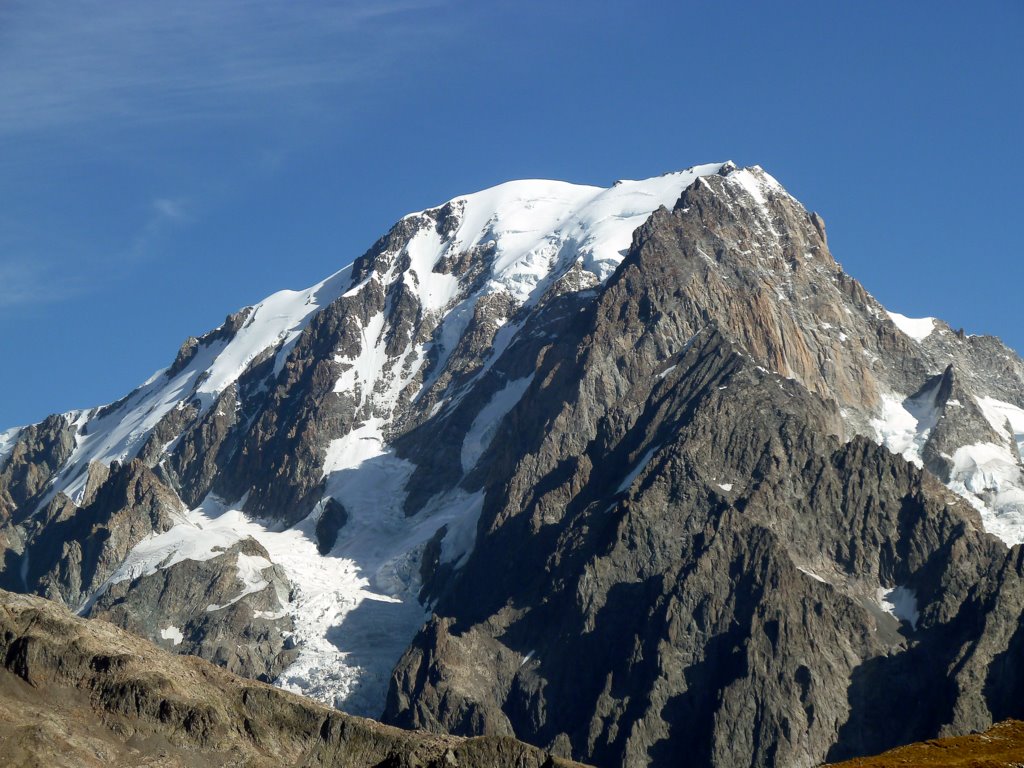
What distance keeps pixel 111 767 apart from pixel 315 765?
18.9 m

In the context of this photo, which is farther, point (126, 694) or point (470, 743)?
point (126, 694)

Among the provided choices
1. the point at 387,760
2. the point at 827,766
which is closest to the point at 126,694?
the point at 387,760

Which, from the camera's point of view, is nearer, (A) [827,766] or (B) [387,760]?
(A) [827,766]

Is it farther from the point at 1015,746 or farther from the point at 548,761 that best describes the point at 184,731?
the point at 1015,746

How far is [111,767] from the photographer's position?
Answer: 620 ft

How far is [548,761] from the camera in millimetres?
186625

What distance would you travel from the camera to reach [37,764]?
598 feet

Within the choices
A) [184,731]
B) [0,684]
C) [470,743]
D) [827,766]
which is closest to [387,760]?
[470,743]

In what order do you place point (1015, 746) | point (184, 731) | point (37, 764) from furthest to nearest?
point (184, 731), point (37, 764), point (1015, 746)

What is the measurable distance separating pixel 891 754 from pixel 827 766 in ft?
15.7

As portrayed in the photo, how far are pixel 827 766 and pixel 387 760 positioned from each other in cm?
8122

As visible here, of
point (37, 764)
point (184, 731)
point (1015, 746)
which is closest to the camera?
point (1015, 746)

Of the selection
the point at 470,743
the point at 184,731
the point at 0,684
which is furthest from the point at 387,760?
the point at 0,684

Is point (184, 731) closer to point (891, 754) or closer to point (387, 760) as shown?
point (387, 760)
